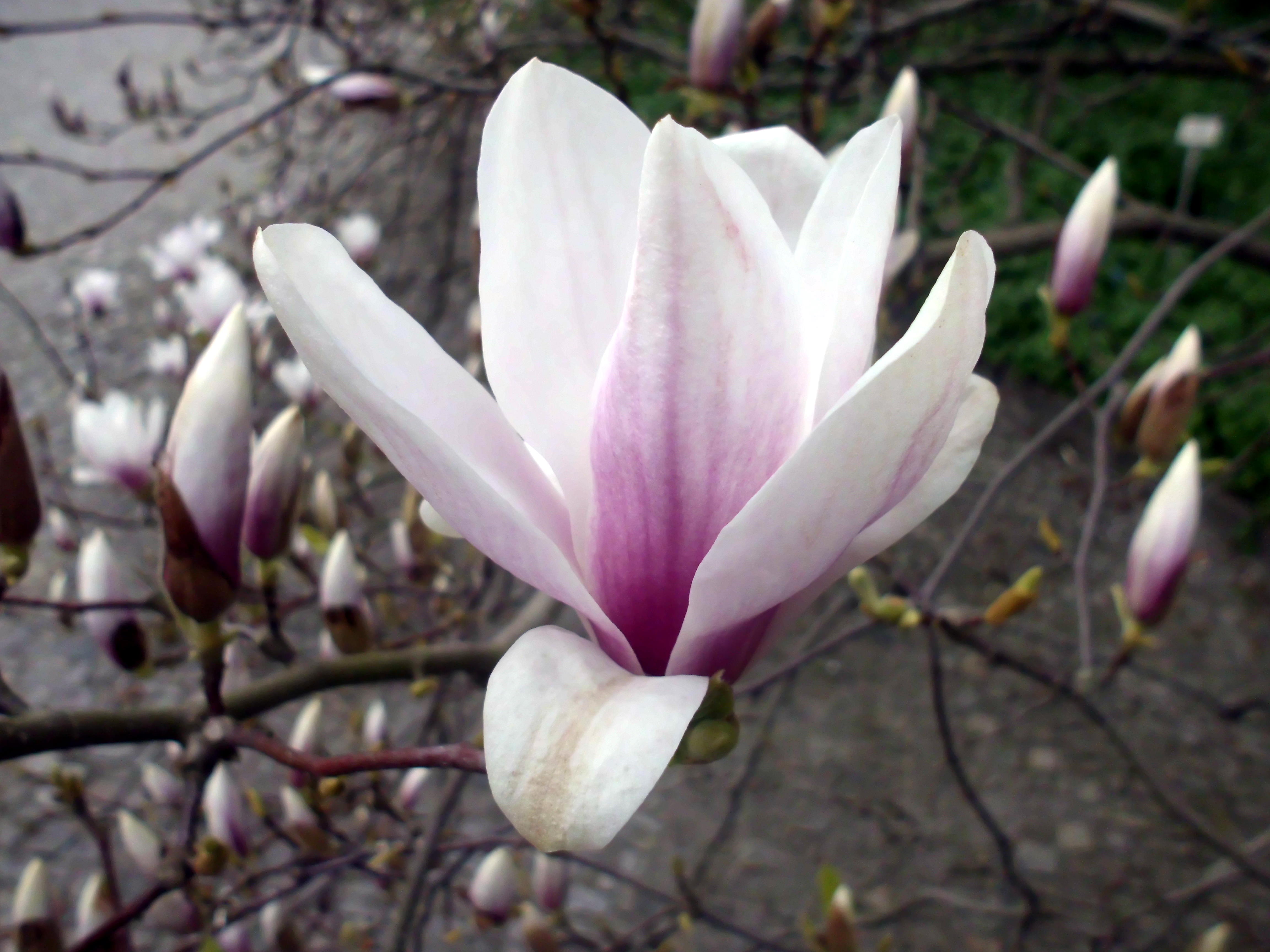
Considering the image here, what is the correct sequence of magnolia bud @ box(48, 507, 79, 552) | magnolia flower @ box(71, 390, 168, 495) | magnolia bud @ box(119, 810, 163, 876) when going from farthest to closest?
1. magnolia bud @ box(48, 507, 79, 552)
2. magnolia flower @ box(71, 390, 168, 495)
3. magnolia bud @ box(119, 810, 163, 876)

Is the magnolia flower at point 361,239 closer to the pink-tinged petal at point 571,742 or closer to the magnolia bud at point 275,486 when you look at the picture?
the magnolia bud at point 275,486

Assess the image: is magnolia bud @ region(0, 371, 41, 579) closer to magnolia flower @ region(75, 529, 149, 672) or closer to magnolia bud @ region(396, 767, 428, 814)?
magnolia flower @ region(75, 529, 149, 672)

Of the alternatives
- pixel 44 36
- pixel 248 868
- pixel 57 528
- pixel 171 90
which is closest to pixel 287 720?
pixel 57 528

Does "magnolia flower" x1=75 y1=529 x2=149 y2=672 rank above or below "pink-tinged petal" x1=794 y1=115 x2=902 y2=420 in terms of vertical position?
below

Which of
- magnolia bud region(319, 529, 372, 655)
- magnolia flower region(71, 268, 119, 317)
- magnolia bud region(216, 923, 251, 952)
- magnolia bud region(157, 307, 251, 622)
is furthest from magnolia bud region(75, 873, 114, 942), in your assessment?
magnolia flower region(71, 268, 119, 317)

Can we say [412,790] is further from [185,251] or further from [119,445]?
[185,251]

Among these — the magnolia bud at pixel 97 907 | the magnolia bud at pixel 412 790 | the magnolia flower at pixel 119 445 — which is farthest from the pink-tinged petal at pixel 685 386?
the magnolia flower at pixel 119 445

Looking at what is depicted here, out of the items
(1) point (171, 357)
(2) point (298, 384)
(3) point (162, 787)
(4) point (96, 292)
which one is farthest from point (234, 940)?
(4) point (96, 292)
